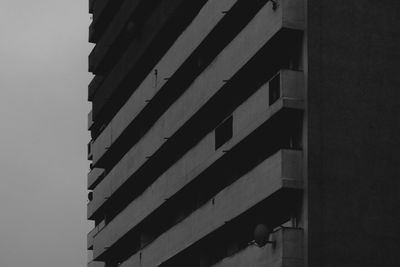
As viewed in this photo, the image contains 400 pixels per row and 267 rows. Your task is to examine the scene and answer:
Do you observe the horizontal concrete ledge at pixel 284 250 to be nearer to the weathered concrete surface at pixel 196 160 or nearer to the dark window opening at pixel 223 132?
the weathered concrete surface at pixel 196 160

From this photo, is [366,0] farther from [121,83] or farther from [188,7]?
[121,83]

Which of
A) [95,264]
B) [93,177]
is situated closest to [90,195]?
[93,177]

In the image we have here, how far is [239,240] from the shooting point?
4491cm

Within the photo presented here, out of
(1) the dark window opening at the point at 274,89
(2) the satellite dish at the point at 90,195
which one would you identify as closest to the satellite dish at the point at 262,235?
(1) the dark window opening at the point at 274,89

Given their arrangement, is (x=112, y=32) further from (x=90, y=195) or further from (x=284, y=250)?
(x=284, y=250)

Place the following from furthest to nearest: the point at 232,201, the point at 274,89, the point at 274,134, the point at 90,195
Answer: the point at 90,195 < the point at 232,201 < the point at 274,134 < the point at 274,89

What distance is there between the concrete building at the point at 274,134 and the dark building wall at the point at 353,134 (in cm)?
4

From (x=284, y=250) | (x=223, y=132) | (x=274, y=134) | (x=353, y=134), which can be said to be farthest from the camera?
(x=223, y=132)

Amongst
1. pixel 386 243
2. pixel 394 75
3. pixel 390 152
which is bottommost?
pixel 386 243

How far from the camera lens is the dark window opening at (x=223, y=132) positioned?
4435cm

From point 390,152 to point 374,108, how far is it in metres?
1.62

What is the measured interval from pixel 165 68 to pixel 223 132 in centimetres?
1000

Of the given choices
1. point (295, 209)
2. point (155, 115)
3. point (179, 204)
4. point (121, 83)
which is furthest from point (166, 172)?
point (295, 209)

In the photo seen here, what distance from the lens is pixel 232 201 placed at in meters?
42.8
